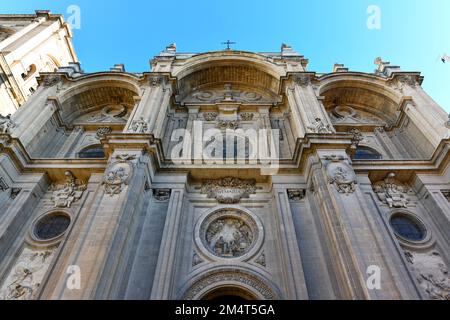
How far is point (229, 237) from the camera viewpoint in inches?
460

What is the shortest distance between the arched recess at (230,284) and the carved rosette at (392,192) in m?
6.26

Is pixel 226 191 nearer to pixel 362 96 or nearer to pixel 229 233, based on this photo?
pixel 229 233

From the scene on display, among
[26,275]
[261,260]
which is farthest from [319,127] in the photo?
[26,275]

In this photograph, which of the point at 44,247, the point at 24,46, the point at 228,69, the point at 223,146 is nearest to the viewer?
the point at 44,247

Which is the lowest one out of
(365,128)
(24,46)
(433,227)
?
(433,227)

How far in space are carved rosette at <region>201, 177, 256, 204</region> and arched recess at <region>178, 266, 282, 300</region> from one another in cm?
307

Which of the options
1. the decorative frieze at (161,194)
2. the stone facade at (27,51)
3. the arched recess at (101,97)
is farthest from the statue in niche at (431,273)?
the stone facade at (27,51)

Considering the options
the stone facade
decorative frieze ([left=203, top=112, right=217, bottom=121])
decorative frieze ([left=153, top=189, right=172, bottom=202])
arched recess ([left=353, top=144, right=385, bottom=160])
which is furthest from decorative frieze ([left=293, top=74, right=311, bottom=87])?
the stone facade

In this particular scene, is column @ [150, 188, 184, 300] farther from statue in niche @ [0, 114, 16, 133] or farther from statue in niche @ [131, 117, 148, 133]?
statue in niche @ [0, 114, 16, 133]

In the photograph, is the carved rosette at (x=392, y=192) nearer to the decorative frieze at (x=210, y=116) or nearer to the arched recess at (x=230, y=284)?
the arched recess at (x=230, y=284)

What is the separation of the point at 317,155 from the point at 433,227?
5.00 m

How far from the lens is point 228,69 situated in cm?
2034

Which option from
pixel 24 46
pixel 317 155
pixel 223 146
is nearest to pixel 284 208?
pixel 317 155

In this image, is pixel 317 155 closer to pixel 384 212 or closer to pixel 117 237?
pixel 384 212
